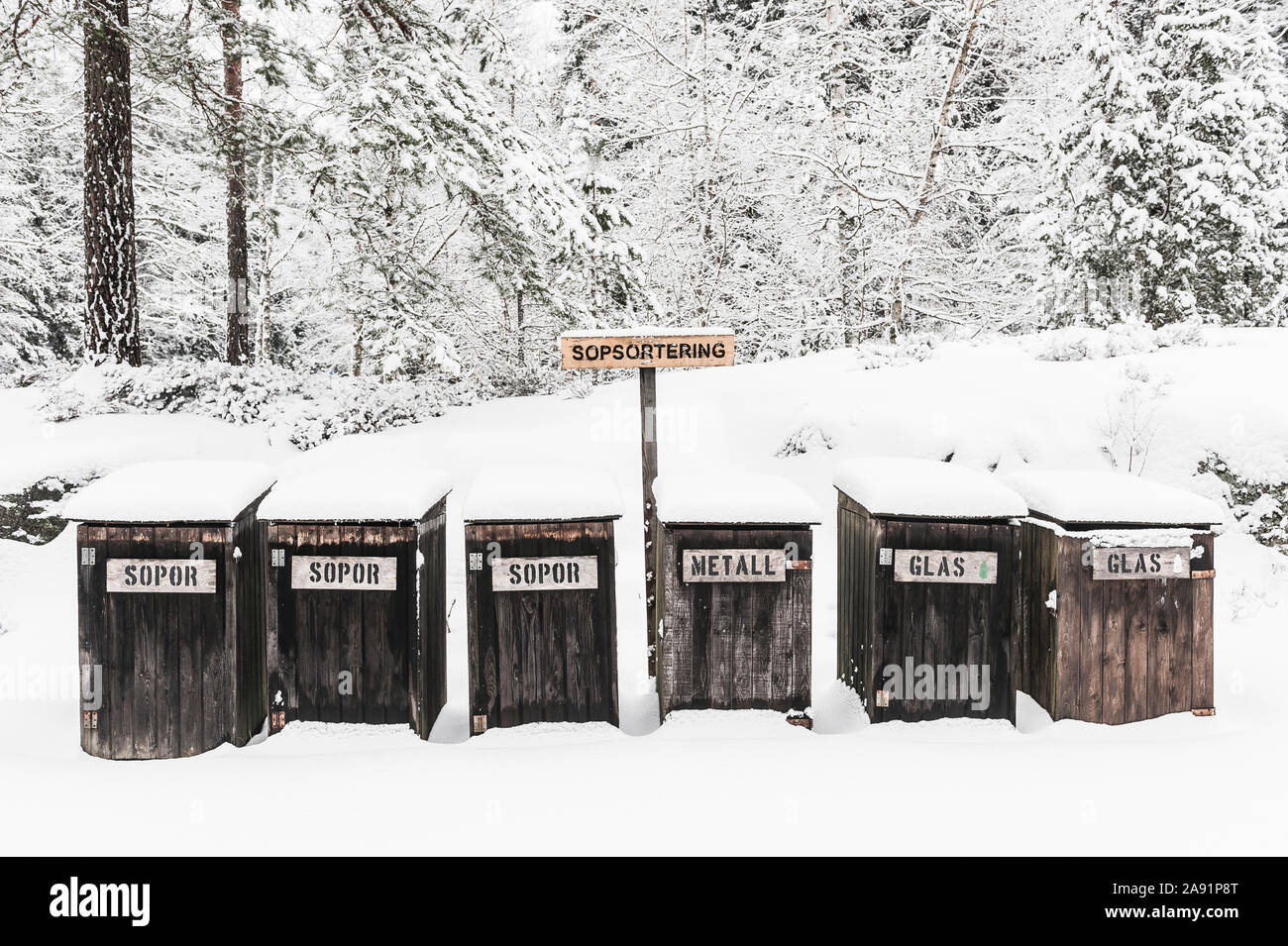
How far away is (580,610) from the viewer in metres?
3.97

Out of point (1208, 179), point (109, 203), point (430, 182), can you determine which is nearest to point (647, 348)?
point (430, 182)

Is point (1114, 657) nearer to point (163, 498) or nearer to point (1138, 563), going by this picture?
point (1138, 563)

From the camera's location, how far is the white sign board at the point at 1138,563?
391 centimetres

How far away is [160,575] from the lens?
3768mm

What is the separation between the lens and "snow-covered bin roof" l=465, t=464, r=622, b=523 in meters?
3.85

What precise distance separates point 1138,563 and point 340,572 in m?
3.66

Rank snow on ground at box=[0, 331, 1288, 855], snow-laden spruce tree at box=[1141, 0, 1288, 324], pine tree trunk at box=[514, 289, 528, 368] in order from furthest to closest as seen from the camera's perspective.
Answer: pine tree trunk at box=[514, 289, 528, 368]
snow-laden spruce tree at box=[1141, 0, 1288, 324]
snow on ground at box=[0, 331, 1288, 855]

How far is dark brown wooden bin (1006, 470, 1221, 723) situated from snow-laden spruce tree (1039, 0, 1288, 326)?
10.8 m

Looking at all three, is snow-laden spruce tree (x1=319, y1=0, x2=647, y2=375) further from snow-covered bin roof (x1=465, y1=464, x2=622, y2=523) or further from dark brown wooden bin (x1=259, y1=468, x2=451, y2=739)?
dark brown wooden bin (x1=259, y1=468, x2=451, y2=739)

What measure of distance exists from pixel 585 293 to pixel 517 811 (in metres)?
6.34

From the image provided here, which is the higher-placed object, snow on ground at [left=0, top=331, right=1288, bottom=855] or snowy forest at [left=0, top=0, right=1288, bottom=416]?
snowy forest at [left=0, top=0, right=1288, bottom=416]

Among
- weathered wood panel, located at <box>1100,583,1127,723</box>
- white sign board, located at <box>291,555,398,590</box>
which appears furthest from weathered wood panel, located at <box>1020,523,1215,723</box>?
white sign board, located at <box>291,555,398,590</box>

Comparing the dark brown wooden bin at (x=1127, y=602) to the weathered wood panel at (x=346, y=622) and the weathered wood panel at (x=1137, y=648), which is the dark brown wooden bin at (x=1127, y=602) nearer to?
the weathered wood panel at (x=1137, y=648)

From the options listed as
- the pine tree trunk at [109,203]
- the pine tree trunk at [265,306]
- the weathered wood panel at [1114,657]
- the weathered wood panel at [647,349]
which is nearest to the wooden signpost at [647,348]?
the weathered wood panel at [647,349]
